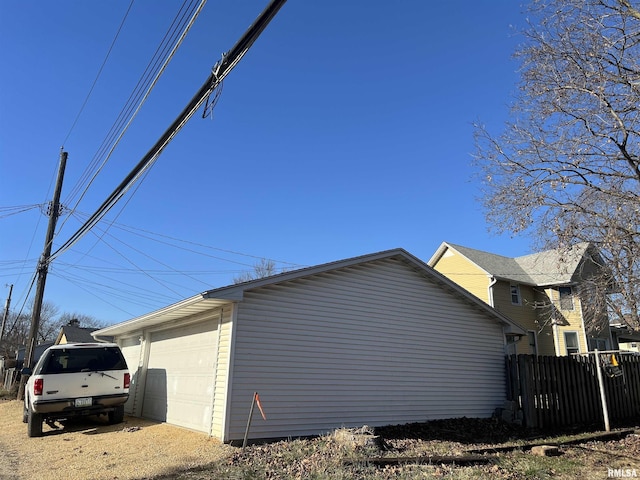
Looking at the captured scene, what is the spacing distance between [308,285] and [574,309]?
18051 mm

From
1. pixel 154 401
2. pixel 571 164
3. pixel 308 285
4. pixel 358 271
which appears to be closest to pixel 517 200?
pixel 571 164

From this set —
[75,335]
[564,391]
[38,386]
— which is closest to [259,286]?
[38,386]

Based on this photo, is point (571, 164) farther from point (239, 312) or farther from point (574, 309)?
point (574, 309)

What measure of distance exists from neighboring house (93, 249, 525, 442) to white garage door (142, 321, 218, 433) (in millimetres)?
29

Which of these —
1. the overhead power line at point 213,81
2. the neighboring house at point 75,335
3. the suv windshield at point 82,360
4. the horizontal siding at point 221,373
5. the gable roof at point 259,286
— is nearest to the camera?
the overhead power line at point 213,81

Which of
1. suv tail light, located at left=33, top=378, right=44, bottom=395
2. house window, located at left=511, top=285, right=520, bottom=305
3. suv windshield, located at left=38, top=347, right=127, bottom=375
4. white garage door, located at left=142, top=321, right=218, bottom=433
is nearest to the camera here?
white garage door, located at left=142, top=321, right=218, bottom=433

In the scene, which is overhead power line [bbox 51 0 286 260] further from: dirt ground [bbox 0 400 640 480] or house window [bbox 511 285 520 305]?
house window [bbox 511 285 520 305]

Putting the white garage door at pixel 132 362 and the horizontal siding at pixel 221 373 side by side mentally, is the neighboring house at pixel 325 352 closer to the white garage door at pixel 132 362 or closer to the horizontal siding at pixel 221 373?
the horizontal siding at pixel 221 373

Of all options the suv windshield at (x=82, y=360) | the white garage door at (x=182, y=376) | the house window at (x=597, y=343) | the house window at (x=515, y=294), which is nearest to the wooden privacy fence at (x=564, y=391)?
the white garage door at (x=182, y=376)

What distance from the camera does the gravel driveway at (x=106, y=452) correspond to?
672 cm

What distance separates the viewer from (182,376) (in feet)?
36.1

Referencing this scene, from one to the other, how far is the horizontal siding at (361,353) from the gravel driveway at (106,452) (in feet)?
3.62

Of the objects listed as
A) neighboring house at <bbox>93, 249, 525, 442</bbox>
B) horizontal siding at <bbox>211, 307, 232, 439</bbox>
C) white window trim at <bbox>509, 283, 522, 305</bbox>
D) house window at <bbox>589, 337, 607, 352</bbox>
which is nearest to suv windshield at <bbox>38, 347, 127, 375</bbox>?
neighboring house at <bbox>93, 249, 525, 442</bbox>

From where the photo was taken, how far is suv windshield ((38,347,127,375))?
10273 millimetres
